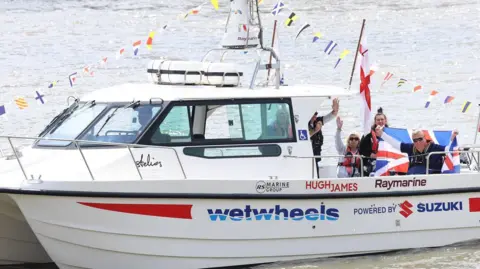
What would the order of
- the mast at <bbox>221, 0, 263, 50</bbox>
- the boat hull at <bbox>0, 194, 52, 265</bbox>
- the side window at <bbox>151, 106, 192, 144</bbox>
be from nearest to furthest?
the side window at <bbox>151, 106, 192, 144</bbox> < the boat hull at <bbox>0, 194, 52, 265</bbox> < the mast at <bbox>221, 0, 263, 50</bbox>

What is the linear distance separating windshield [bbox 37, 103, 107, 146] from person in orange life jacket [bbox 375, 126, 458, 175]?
318cm

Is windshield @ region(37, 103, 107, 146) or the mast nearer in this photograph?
windshield @ region(37, 103, 107, 146)

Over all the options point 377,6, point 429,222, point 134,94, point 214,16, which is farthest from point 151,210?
point 377,6

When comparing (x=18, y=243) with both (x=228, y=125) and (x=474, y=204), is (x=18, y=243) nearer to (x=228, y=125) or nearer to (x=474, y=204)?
(x=228, y=125)

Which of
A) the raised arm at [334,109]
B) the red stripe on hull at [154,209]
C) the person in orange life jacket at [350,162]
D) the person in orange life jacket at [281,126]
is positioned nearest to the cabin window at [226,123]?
the person in orange life jacket at [281,126]

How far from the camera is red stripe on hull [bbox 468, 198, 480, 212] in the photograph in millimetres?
11469

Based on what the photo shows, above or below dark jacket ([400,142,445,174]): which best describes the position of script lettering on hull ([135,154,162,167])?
above

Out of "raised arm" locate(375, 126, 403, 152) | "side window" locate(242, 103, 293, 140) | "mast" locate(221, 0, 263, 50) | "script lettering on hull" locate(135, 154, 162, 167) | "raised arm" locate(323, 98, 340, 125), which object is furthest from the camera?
"mast" locate(221, 0, 263, 50)

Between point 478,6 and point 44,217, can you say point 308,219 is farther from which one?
point 478,6

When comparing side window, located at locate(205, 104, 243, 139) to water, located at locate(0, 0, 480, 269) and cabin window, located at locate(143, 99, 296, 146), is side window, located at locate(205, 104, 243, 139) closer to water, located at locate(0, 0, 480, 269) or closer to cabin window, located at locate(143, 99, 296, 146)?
cabin window, located at locate(143, 99, 296, 146)

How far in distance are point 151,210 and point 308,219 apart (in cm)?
166

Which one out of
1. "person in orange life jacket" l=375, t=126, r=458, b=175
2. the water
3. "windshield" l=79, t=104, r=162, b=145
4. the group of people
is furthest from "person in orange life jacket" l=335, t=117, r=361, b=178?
"windshield" l=79, t=104, r=162, b=145

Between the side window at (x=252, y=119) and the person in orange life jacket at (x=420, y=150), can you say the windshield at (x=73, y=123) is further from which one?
the person in orange life jacket at (x=420, y=150)

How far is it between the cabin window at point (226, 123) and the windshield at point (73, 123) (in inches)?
29.0
